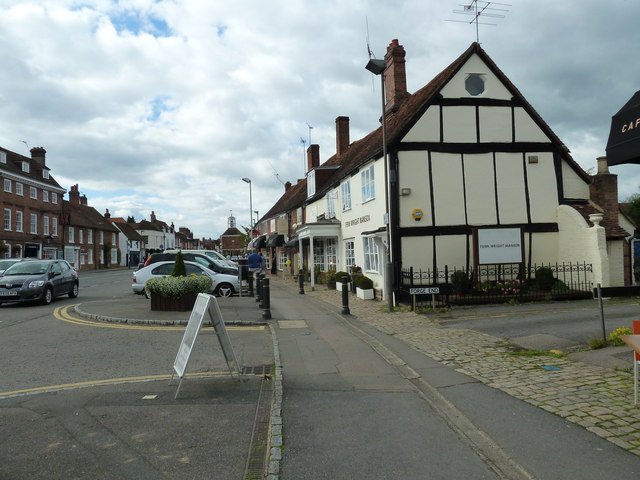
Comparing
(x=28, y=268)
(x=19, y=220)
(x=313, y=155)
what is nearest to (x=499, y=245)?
(x=28, y=268)

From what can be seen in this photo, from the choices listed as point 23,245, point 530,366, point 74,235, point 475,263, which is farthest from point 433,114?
point 74,235

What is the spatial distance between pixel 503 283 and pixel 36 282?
1533 cm

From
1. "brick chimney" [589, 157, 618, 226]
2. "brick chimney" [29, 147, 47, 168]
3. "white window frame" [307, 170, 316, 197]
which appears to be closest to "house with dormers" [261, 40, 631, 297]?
"brick chimney" [589, 157, 618, 226]

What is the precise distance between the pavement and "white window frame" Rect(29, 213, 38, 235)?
43.7m

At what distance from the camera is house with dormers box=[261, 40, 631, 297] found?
15.6 meters

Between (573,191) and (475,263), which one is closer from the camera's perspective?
(475,263)

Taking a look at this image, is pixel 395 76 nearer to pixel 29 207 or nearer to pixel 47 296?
pixel 47 296

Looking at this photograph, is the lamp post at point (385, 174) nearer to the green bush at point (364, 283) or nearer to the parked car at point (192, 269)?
the green bush at point (364, 283)

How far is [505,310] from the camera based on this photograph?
1302cm

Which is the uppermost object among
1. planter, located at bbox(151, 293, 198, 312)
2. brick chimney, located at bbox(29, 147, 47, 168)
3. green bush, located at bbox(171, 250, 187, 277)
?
brick chimney, located at bbox(29, 147, 47, 168)

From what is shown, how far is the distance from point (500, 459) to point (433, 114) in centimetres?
1378

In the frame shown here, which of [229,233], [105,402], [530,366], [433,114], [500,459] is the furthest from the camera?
[229,233]

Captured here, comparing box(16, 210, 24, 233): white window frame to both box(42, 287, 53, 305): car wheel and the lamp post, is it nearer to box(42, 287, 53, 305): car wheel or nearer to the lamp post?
box(42, 287, 53, 305): car wheel

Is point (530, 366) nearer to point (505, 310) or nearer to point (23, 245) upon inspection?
point (505, 310)
